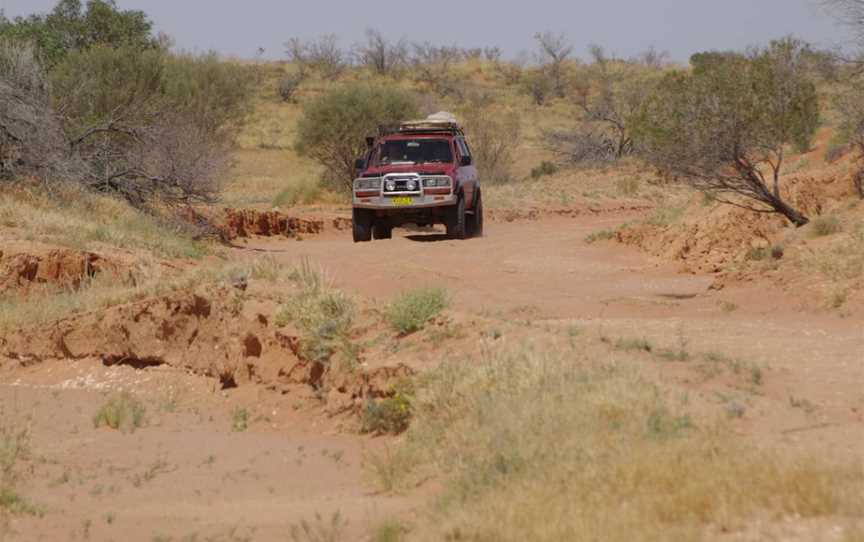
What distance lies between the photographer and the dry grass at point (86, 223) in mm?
15508

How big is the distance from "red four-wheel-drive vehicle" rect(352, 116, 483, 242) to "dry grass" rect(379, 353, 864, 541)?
43.3ft

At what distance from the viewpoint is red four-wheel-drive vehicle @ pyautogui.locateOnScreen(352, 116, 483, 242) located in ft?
70.0

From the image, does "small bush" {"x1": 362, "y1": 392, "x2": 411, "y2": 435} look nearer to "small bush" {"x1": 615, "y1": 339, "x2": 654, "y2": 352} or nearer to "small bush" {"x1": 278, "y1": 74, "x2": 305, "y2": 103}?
"small bush" {"x1": 615, "y1": 339, "x2": 654, "y2": 352}

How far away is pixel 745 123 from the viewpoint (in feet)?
56.4

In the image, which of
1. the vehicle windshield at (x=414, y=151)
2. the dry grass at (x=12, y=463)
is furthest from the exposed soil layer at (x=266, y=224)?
the dry grass at (x=12, y=463)

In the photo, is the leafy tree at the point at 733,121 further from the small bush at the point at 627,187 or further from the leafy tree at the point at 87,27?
the leafy tree at the point at 87,27

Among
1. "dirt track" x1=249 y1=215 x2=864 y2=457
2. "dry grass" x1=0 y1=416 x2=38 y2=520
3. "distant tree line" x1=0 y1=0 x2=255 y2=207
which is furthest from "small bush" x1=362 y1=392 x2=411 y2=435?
"distant tree line" x1=0 y1=0 x2=255 y2=207

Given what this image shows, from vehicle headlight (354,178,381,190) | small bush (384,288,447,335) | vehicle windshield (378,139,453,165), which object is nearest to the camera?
small bush (384,288,447,335)

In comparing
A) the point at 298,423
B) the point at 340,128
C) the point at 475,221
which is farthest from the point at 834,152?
the point at 298,423

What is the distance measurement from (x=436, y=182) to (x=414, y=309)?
1169 cm

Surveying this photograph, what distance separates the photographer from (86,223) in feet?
54.1

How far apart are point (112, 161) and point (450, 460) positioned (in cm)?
1631

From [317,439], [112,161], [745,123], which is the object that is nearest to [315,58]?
[112,161]

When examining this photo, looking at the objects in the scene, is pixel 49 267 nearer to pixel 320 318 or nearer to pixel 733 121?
pixel 320 318
